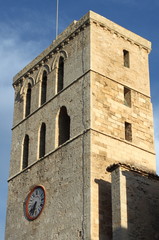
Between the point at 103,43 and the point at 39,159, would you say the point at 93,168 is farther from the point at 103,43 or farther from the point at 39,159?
Result: the point at 103,43

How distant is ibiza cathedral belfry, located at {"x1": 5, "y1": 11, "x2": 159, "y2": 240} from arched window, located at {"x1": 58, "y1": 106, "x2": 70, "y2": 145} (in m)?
0.04

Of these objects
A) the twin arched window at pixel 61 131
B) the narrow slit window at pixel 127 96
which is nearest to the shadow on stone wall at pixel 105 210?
the twin arched window at pixel 61 131

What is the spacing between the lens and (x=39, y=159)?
2394 centimetres

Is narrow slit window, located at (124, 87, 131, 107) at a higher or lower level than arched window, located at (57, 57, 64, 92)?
lower

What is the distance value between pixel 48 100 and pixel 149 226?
715 cm

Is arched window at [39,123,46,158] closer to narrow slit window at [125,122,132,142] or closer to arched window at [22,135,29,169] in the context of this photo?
arched window at [22,135,29,169]

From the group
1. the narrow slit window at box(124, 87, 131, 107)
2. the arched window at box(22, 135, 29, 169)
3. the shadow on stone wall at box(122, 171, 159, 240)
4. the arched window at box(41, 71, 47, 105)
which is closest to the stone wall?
the shadow on stone wall at box(122, 171, 159, 240)

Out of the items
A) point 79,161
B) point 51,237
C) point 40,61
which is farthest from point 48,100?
point 51,237

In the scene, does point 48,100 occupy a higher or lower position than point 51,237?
higher

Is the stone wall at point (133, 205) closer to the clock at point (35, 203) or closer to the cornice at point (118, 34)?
the clock at point (35, 203)

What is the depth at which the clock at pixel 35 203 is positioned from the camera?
2288 cm

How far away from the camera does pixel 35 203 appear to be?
76.1 feet

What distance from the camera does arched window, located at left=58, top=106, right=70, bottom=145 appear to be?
77.5 feet

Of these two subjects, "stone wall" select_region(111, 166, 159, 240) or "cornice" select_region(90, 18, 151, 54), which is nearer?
"stone wall" select_region(111, 166, 159, 240)
